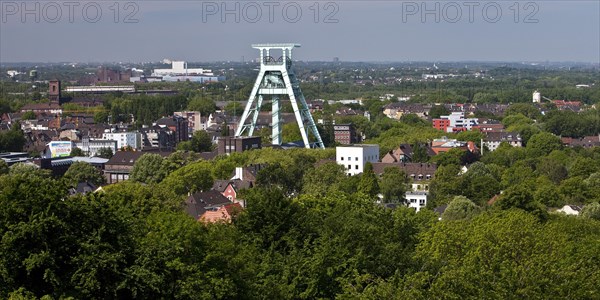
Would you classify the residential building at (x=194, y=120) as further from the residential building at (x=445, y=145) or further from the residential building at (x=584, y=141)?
the residential building at (x=584, y=141)

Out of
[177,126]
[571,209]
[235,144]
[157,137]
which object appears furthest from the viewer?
[177,126]

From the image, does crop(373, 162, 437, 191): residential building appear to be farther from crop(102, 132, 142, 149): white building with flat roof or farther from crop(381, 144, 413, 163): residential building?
crop(102, 132, 142, 149): white building with flat roof

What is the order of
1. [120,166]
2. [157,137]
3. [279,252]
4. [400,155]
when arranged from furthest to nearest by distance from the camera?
[157,137]
[400,155]
[120,166]
[279,252]

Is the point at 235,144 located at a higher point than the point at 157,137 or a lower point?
higher

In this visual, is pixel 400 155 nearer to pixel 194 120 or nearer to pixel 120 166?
pixel 120 166

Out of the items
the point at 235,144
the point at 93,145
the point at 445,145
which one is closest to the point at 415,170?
the point at 235,144

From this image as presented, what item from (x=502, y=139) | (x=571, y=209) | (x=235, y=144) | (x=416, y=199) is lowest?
(x=416, y=199)

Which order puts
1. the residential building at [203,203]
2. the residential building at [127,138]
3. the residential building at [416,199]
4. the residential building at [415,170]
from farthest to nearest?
1. the residential building at [127,138]
2. the residential building at [415,170]
3. the residential building at [416,199]
4. the residential building at [203,203]

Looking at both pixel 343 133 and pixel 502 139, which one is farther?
pixel 343 133

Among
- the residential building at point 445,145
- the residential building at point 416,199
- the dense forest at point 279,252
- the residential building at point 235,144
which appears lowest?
the residential building at point 416,199

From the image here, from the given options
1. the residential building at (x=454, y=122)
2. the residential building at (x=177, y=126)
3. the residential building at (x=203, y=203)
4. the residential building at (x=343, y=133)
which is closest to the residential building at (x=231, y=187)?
the residential building at (x=203, y=203)

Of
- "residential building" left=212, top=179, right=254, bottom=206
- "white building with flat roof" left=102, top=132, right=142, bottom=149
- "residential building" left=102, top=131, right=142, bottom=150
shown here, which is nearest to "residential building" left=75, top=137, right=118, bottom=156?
"residential building" left=102, top=131, right=142, bottom=150

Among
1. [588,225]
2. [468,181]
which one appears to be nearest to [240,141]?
[468,181]

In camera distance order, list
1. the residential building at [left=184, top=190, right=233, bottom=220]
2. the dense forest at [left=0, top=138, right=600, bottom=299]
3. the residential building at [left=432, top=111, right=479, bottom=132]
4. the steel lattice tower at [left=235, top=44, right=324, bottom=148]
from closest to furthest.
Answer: the dense forest at [left=0, top=138, right=600, bottom=299]
the residential building at [left=184, top=190, right=233, bottom=220]
the steel lattice tower at [left=235, top=44, right=324, bottom=148]
the residential building at [left=432, top=111, right=479, bottom=132]
